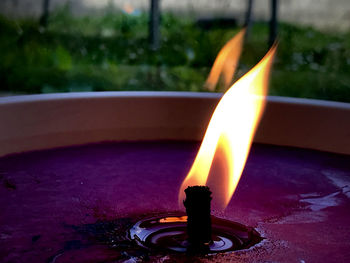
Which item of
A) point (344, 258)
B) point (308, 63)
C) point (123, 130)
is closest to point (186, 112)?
point (123, 130)

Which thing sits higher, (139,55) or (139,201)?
(139,201)

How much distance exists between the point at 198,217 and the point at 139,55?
3752 mm

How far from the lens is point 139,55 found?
4.46 m

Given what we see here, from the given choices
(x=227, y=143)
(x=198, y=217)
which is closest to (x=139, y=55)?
(x=227, y=143)

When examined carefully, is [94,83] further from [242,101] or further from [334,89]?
[242,101]

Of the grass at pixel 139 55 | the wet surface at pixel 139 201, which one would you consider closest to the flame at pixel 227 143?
the wet surface at pixel 139 201

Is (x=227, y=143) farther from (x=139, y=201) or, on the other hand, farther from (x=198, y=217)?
(x=198, y=217)

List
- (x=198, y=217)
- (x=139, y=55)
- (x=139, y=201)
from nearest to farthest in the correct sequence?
(x=198, y=217)
(x=139, y=201)
(x=139, y=55)

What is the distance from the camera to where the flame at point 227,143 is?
0.90 m

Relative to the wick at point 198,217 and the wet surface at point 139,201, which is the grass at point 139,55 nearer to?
the wet surface at point 139,201

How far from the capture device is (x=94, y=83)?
429 cm

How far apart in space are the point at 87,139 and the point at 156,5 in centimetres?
306

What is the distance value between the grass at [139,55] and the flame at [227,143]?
2.93 m

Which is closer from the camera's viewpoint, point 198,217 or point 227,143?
point 198,217
